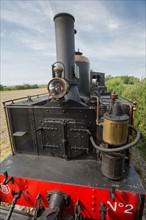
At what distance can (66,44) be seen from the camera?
7.82 feet

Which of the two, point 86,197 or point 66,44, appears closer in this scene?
point 86,197

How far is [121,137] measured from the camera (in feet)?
5.38

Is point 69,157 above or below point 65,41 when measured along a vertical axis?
below

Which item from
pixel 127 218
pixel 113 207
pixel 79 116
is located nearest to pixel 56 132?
pixel 79 116

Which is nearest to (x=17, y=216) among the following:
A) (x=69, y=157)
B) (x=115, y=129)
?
(x=69, y=157)

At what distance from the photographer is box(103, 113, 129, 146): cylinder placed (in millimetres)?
1588

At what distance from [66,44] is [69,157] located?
1.99 meters

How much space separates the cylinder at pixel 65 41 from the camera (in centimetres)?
234

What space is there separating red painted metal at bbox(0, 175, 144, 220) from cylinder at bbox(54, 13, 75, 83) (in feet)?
5.75

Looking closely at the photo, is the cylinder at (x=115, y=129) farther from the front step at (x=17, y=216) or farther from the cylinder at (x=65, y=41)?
the front step at (x=17, y=216)

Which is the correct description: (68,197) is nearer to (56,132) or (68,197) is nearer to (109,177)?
(109,177)

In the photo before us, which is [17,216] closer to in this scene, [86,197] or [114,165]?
[86,197]

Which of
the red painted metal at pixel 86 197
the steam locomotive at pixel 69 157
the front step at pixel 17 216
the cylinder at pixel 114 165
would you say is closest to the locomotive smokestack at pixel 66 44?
the steam locomotive at pixel 69 157


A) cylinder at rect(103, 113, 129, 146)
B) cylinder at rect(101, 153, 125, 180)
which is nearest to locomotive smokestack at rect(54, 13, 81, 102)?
cylinder at rect(103, 113, 129, 146)
